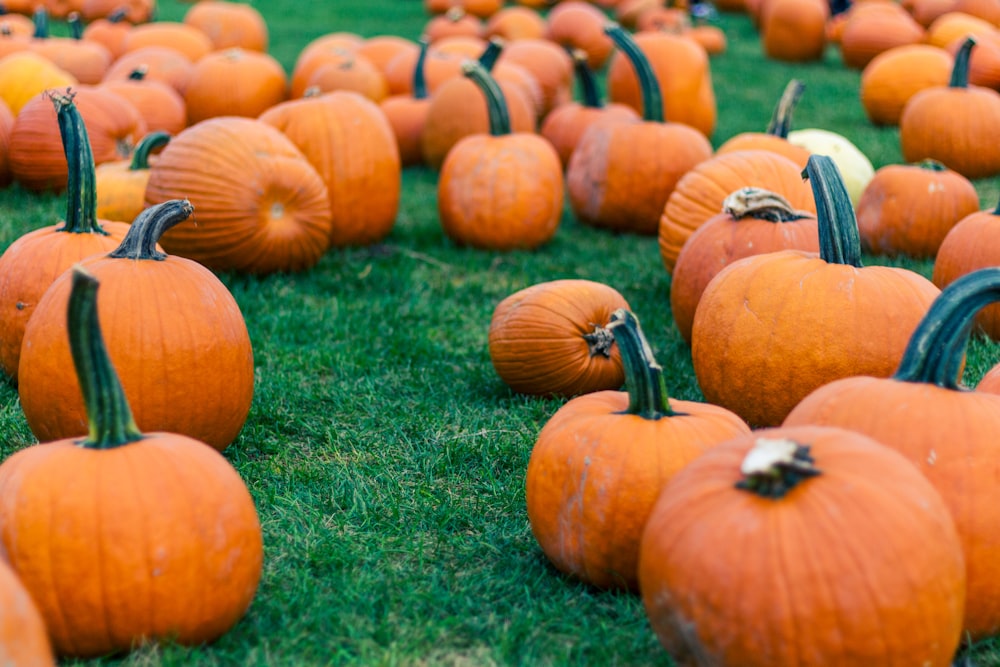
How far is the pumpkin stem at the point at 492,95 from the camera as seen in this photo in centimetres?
650

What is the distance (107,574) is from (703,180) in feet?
12.3

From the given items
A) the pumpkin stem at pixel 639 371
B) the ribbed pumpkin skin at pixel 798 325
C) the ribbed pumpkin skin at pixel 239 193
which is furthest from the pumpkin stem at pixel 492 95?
the pumpkin stem at pixel 639 371

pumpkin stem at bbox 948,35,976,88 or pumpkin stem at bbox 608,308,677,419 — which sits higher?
pumpkin stem at bbox 948,35,976,88

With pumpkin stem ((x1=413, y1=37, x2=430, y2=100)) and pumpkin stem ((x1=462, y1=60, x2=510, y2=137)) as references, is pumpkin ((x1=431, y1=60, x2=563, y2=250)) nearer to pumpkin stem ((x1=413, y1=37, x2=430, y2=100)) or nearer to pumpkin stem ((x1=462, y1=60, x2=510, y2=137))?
pumpkin stem ((x1=462, y1=60, x2=510, y2=137))

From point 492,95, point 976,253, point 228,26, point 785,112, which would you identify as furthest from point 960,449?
point 228,26

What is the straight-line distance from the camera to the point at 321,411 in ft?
13.9

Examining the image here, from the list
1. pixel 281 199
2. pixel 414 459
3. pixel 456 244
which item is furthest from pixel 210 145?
pixel 414 459

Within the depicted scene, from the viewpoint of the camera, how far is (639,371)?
9.59ft

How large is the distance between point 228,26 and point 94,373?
37.5 feet

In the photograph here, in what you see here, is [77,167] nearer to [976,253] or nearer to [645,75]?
[976,253]

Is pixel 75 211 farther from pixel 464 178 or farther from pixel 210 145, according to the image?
pixel 464 178

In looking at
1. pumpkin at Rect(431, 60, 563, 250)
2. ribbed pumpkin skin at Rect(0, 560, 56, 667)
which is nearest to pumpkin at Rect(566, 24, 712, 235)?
pumpkin at Rect(431, 60, 563, 250)

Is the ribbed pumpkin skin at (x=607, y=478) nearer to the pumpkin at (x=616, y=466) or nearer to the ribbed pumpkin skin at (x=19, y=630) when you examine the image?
the pumpkin at (x=616, y=466)

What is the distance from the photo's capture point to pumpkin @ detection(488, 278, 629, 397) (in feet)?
13.9
